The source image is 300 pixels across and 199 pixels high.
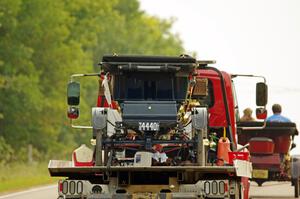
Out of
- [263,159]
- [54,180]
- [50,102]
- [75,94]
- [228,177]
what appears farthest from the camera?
[50,102]

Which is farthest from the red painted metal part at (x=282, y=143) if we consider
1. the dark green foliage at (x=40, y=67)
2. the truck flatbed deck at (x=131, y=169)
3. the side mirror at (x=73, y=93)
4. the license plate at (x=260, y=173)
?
the dark green foliage at (x=40, y=67)

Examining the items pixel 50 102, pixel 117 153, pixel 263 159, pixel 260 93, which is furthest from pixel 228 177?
pixel 50 102

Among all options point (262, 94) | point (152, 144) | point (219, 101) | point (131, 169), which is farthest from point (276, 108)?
point (131, 169)

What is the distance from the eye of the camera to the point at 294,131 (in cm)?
3011

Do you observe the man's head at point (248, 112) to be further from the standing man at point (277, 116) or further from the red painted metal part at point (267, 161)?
the red painted metal part at point (267, 161)

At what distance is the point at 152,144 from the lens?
1920 centimetres

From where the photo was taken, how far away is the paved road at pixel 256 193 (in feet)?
98.1

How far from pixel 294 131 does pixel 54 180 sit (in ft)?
48.8

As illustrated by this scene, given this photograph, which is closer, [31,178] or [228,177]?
[228,177]

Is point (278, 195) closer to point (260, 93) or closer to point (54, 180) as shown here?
point (260, 93)

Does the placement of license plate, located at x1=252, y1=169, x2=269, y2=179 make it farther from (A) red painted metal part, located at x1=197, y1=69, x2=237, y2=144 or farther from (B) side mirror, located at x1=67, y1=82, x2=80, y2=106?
(B) side mirror, located at x1=67, y1=82, x2=80, y2=106

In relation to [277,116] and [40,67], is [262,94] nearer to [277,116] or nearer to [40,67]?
[277,116]

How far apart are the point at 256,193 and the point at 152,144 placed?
12.5m

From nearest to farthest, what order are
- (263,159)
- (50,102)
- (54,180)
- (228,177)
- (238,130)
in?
(228,177)
(238,130)
(263,159)
(54,180)
(50,102)
